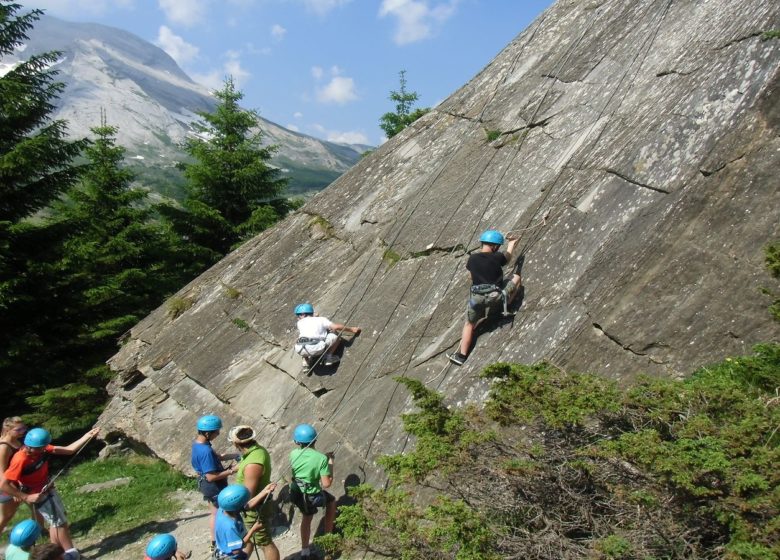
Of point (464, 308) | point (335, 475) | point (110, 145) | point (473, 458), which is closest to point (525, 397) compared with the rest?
point (473, 458)

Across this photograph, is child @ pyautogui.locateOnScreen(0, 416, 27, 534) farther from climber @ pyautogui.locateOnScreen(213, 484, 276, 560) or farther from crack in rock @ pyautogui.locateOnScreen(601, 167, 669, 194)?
crack in rock @ pyautogui.locateOnScreen(601, 167, 669, 194)

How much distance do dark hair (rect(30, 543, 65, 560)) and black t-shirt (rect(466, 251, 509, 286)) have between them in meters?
5.20

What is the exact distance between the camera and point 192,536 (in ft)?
27.9

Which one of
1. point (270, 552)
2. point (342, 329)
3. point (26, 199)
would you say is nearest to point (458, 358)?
point (342, 329)

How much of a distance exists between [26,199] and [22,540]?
1116 cm

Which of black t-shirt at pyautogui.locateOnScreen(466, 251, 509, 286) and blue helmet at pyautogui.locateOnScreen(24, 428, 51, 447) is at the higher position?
black t-shirt at pyautogui.locateOnScreen(466, 251, 509, 286)

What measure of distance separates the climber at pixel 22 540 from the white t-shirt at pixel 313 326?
4.47 meters

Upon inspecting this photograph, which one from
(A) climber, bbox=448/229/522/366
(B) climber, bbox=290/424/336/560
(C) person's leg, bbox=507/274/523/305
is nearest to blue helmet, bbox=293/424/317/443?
(B) climber, bbox=290/424/336/560

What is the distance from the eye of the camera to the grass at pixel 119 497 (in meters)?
9.17

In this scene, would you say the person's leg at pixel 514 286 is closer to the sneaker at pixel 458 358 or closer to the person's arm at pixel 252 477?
the sneaker at pixel 458 358

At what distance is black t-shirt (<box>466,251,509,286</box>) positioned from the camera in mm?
7199

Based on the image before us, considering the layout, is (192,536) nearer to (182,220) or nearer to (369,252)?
(369,252)

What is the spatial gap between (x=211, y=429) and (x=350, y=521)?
2.99 m

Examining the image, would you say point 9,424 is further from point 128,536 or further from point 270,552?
point 270,552
